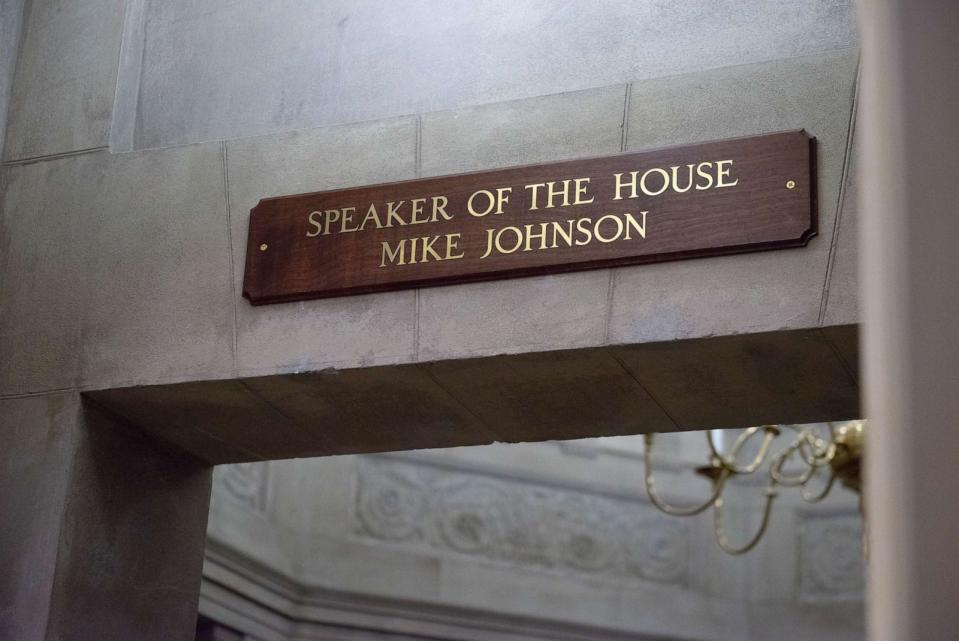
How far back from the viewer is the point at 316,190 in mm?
4152

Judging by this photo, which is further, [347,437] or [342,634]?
[342,634]

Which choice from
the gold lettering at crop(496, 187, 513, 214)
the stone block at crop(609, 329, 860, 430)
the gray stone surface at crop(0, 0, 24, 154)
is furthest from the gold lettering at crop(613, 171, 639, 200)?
the gray stone surface at crop(0, 0, 24, 154)

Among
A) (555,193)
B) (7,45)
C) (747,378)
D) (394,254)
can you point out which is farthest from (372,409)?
(7,45)

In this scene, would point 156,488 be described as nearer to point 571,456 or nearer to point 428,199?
point 428,199

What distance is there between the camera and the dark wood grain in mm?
3627

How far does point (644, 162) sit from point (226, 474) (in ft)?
16.1

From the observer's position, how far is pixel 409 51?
169 inches

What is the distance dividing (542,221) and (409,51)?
77 centimetres

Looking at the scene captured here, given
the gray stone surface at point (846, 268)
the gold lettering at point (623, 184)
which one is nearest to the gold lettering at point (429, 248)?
the gold lettering at point (623, 184)

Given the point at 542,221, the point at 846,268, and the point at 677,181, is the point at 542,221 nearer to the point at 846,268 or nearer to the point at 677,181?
the point at 677,181

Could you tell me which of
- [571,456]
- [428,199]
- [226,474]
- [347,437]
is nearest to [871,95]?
[428,199]

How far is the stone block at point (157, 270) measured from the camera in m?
4.10

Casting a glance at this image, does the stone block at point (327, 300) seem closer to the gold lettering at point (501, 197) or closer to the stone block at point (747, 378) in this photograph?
the gold lettering at point (501, 197)

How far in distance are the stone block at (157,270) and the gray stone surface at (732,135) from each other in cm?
116
